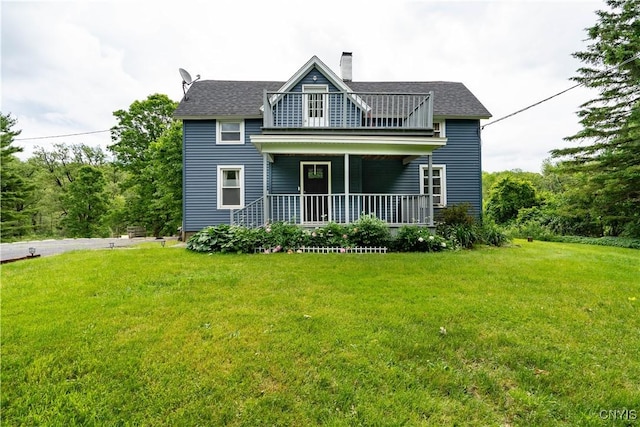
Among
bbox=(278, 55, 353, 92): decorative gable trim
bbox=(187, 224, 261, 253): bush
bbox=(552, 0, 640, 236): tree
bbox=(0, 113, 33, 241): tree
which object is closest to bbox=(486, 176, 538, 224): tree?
bbox=(552, 0, 640, 236): tree

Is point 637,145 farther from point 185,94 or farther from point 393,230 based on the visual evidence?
point 185,94

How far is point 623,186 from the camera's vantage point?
38.9ft

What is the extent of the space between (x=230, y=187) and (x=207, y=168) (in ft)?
3.78

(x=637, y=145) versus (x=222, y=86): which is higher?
(x=222, y=86)

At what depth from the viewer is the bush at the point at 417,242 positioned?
25.3ft

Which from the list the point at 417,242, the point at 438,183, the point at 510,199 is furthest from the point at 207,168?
the point at 510,199

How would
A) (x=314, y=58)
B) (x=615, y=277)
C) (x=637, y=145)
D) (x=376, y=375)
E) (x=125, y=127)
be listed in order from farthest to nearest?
(x=125, y=127) < (x=637, y=145) < (x=314, y=58) < (x=615, y=277) < (x=376, y=375)

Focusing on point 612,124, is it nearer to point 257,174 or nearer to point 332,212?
point 332,212

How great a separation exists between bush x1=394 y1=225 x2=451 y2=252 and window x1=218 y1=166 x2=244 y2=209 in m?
6.37

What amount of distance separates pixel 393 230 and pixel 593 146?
12.3 m

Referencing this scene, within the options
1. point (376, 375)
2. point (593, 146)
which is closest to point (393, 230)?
point (376, 375)

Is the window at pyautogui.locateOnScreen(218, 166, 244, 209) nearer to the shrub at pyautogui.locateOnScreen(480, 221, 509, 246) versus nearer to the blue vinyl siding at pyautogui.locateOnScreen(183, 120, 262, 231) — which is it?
the blue vinyl siding at pyautogui.locateOnScreen(183, 120, 262, 231)

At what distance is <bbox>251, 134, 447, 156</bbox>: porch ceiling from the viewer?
322 inches

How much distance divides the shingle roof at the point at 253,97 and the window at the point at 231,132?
1.37 ft
